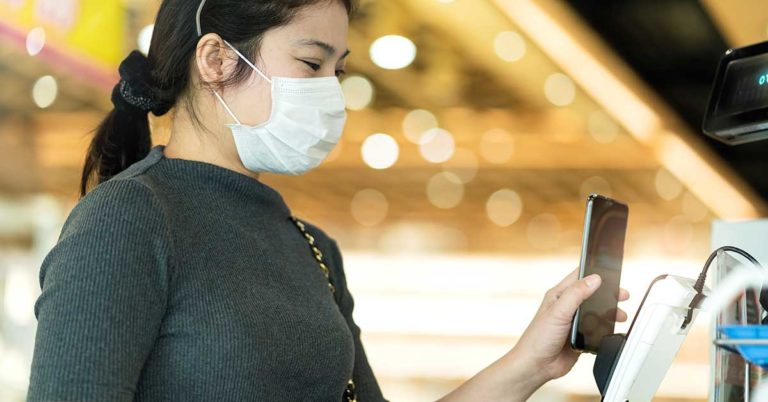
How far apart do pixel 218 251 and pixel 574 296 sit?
44 centimetres

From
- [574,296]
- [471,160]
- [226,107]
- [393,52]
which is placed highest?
[393,52]

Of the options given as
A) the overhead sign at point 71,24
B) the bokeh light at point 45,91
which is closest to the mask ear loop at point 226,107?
the overhead sign at point 71,24

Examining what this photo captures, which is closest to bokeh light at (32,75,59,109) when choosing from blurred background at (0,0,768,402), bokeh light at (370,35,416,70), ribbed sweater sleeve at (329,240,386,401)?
blurred background at (0,0,768,402)

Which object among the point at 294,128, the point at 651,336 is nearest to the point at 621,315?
the point at 651,336

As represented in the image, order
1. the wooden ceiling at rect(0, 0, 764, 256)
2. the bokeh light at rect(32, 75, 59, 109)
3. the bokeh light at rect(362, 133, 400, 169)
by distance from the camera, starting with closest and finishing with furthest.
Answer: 1. the bokeh light at rect(32, 75, 59, 109)
2. the wooden ceiling at rect(0, 0, 764, 256)
3. the bokeh light at rect(362, 133, 400, 169)

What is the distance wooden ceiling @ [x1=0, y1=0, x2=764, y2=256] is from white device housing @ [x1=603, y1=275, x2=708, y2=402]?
2.96 m

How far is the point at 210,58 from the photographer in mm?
1301

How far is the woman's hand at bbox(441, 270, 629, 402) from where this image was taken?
1.22 m

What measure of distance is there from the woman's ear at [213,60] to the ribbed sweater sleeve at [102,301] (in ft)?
0.93

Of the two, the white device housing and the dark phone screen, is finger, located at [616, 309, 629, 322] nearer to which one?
the white device housing

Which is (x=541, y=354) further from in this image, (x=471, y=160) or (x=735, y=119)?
(x=471, y=160)

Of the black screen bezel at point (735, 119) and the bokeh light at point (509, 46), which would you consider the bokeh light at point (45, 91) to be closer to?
the bokeh light at point (509, 46)

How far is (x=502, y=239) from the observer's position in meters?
6.96

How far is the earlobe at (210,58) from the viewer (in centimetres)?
129
